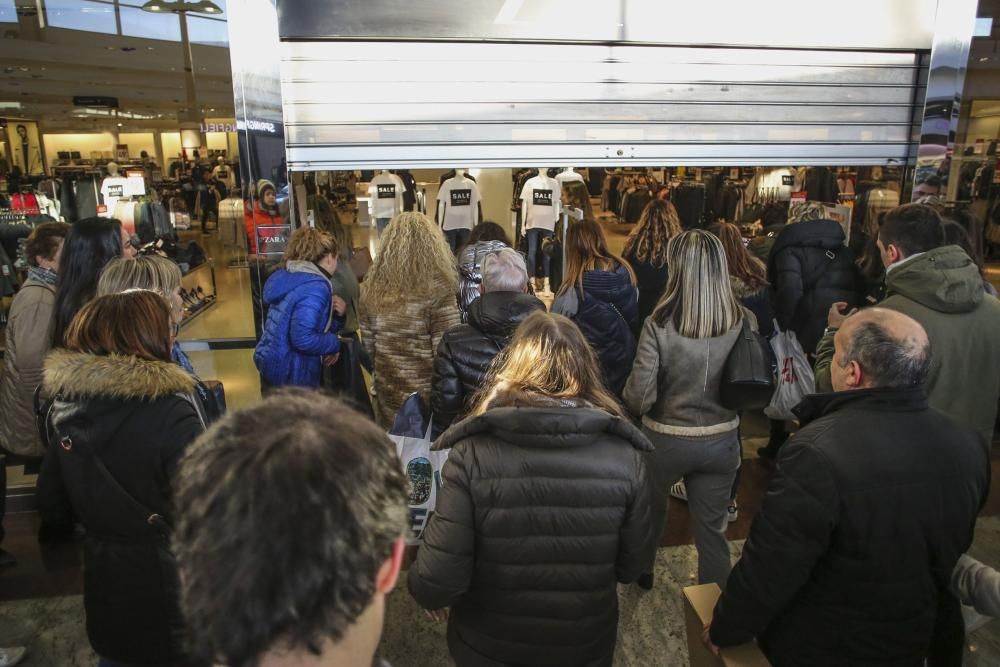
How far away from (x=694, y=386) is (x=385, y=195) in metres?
5.54

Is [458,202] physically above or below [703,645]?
above

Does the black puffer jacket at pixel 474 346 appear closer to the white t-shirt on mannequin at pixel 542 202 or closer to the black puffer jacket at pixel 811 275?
the black puffer jacket at pixel 811 275

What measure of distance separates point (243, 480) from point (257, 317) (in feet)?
12.5

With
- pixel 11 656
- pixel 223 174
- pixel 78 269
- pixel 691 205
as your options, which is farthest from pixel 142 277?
pixel 691 205

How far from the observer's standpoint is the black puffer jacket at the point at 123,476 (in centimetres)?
202

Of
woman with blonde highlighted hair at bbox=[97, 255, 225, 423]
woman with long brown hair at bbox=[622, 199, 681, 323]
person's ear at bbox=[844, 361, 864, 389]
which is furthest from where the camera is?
woman with long brown hair at bbox=[622, 199, 681, 323]

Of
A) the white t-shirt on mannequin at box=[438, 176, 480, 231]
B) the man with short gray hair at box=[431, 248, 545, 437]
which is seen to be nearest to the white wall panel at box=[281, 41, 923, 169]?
the man with short gray hair at box=[431, 248, 545, 437]

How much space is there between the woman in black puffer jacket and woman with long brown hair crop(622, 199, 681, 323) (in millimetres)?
781

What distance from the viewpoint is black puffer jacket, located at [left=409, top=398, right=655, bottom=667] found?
1907mm

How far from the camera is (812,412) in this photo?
2.01 m

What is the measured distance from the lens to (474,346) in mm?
2961

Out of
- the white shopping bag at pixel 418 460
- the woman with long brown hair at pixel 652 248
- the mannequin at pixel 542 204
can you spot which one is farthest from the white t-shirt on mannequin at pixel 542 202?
the white shopping bag at pixel 418 460

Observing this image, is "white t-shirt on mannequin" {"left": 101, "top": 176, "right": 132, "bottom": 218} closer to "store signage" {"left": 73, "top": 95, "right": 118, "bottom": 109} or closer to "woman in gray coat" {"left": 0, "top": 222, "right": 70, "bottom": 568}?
"store signage" {"left": 73, "top": 95, "right": 118, "bottom": 109}

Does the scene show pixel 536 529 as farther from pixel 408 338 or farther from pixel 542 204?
pixel 542 204
